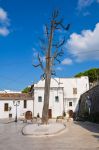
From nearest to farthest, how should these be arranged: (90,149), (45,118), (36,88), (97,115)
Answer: (90,149) < (45,118) < (97,115) < (36,88)

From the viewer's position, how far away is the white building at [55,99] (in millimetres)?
67875

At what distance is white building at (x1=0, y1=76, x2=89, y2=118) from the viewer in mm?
67875

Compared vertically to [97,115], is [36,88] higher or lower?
higher

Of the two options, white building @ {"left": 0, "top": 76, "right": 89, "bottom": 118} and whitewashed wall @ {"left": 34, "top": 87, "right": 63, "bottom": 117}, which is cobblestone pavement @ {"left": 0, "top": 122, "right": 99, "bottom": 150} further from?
white building @ {"left": 0, "top": 76, "right": 89, "bottom": 118}

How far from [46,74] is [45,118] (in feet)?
14.8

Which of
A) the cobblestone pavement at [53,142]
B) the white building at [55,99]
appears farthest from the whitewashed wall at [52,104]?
the cobblestone pavement at [53,142]

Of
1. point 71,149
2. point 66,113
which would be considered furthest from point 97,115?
point 66,113

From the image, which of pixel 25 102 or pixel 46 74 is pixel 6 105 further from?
pixel 46 74

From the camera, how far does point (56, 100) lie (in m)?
68.6

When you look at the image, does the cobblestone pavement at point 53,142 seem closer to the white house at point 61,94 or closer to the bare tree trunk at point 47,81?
the bare tree trunk at point 47,81

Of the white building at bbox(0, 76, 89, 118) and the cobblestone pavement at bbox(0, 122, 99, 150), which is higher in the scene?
the white building at bbox(0, 76, 89, 118)

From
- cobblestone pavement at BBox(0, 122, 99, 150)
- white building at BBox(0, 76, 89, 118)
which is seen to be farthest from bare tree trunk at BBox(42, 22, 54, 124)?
white building at BBox(0, 76, 89, 118)

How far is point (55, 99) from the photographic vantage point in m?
68.6

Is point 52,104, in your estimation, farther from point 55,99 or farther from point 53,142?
point 53,142
